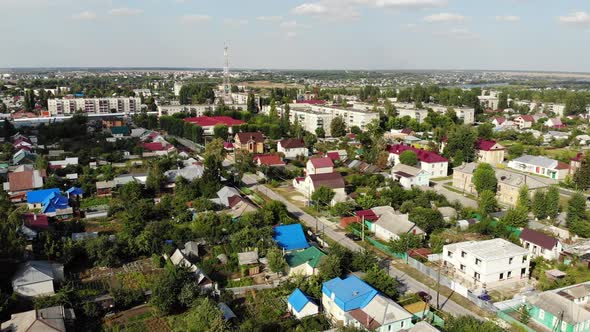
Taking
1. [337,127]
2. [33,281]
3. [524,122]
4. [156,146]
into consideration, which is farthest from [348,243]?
[524,122]

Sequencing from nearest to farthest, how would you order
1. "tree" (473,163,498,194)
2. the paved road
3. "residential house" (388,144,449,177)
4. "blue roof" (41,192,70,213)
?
the paved road
"blue roof" (41,192,70,213)
"tree" (473,163,498,194)
"residential house" (388,144,449,177)

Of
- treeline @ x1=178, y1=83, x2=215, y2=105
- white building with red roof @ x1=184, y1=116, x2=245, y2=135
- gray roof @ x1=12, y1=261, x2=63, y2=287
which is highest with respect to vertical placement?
treeline @ x1=178, y1=83, x2=215, y2=105

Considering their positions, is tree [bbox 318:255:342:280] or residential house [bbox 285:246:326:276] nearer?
tree [bbox 318:255:342:280]

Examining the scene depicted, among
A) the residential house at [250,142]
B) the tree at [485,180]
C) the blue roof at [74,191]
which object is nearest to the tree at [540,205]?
the tree at [485,180]

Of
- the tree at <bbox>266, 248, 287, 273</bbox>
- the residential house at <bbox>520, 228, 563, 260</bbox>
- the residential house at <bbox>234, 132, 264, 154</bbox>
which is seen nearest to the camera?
the tree at <bbox>266, 248, 287, 273</bbox>

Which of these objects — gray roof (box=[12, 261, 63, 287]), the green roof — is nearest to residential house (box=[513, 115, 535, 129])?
the green roof

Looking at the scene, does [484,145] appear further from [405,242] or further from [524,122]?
[524,122]

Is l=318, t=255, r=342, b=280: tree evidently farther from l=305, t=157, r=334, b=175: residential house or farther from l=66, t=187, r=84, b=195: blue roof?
l=66, t=187, r=84, b=195: blue roof

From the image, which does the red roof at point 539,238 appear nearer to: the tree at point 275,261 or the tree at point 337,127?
the tree at point 275,261
